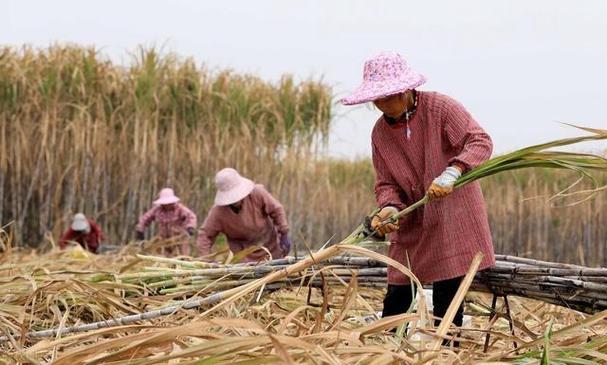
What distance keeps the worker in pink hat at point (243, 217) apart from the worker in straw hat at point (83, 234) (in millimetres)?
2614

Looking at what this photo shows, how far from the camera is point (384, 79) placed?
3.40 meters

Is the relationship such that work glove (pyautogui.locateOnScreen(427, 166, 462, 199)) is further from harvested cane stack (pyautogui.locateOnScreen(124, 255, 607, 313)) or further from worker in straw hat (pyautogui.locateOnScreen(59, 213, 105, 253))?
worker in straw hat (pyautogui.locateOnScreen(59, 213, 105, 253))

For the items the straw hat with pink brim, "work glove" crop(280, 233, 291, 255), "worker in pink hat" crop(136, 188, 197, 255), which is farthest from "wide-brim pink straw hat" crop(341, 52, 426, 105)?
the straw hat with pink brim

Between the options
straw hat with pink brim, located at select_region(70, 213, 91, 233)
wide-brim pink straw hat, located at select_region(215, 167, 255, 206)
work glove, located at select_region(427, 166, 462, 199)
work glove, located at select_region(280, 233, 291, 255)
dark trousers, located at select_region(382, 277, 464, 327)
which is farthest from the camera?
straw hat with pink brim, located at select_region(70, 213, 91, 233)

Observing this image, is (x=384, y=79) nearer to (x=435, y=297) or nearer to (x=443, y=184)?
(x=443, y=184)

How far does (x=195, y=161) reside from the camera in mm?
11055

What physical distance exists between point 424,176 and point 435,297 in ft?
1.40

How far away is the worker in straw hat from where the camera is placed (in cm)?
910

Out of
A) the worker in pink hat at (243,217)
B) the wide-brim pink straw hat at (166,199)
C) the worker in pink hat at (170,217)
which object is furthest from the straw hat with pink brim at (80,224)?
the worker in pink hat at (243,217)

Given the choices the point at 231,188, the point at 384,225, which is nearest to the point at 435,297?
the point at 384,225

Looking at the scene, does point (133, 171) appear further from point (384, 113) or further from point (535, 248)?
point (384, 113)

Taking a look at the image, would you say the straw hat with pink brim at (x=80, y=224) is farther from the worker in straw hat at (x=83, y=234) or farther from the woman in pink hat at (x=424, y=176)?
the woman in pink hat at (x=424, y=176)

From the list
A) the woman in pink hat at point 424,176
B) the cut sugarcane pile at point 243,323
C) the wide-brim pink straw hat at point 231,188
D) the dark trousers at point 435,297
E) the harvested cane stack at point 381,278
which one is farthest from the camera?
the wide-brim pink straw hat at point 231,188

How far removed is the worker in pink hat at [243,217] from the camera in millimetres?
6457
